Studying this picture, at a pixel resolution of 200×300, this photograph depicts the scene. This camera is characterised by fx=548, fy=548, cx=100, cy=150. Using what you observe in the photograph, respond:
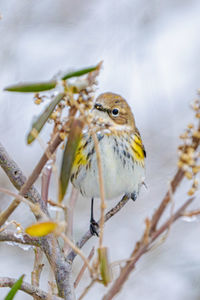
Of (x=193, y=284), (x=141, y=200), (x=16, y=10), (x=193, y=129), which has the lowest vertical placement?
(x=193, y=284)

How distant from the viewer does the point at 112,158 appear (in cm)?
225

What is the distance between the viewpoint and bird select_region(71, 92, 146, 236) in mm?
2219

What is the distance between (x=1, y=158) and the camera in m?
1.20

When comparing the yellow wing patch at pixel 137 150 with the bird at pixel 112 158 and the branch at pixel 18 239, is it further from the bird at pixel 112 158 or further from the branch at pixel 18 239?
the branch at pixel 18 239

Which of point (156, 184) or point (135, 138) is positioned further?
point (156, 184)

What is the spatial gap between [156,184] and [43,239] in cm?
227

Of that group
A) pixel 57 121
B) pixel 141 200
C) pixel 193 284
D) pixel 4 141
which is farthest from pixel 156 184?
pixel 57 121

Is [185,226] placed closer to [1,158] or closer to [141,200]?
[141,200]

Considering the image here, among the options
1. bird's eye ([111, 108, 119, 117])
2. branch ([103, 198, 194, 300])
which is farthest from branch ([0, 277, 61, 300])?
bird's eye ([111, 108, 119, 117])

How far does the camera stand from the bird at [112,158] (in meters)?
2.22

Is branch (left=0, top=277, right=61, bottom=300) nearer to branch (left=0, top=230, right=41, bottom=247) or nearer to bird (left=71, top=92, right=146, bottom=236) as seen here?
branch (left=0, top=230, right=41, bottom=247)

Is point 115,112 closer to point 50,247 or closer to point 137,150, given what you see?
point 137,150

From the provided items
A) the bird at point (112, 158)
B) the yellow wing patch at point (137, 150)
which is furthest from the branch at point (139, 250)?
the yellow wing patch at point (137, 150)

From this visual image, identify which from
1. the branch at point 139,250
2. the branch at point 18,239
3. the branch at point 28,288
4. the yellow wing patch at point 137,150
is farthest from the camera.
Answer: the yellow wing patch at point 137,150
